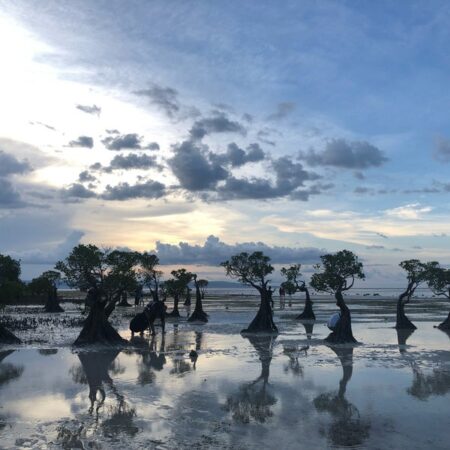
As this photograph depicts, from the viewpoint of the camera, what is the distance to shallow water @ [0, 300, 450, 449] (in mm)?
11938

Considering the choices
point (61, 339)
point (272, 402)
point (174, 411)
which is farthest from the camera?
point (61, 339)

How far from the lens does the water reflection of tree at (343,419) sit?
39.0 feet

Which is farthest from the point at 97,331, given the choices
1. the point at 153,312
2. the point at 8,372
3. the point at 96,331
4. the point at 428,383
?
the point at 428,383

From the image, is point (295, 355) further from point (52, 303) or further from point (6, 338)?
point (52, 303)

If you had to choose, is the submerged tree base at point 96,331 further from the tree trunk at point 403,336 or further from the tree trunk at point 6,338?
the tree trunk at point 403,336

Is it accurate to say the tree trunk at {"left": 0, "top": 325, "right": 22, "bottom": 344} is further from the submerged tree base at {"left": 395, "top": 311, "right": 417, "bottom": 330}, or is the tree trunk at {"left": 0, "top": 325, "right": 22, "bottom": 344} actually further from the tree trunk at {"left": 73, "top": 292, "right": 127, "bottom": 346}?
the submerged tree base at {"left": 395, "top": 311, "right": 417, "bottom": 330}

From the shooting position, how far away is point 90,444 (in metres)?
11.4

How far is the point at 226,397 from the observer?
16.2 m

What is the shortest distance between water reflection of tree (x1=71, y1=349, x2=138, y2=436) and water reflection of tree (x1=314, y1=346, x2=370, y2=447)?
5.01 meters

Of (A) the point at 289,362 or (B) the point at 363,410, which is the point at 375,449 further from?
(A) the point at 289,362

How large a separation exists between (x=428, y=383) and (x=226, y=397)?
800 cm

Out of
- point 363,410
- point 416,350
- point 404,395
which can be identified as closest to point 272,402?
point 363,410

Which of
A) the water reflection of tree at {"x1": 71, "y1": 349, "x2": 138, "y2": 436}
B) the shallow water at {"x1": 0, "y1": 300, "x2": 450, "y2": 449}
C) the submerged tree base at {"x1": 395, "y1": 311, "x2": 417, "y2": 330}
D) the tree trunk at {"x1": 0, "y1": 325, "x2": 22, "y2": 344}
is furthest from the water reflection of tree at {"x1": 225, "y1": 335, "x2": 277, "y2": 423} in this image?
the submerged tree base at {"x1": 395, "y1": 311, "x2": 417, "y2": 330}

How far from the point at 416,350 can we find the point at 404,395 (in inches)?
502
